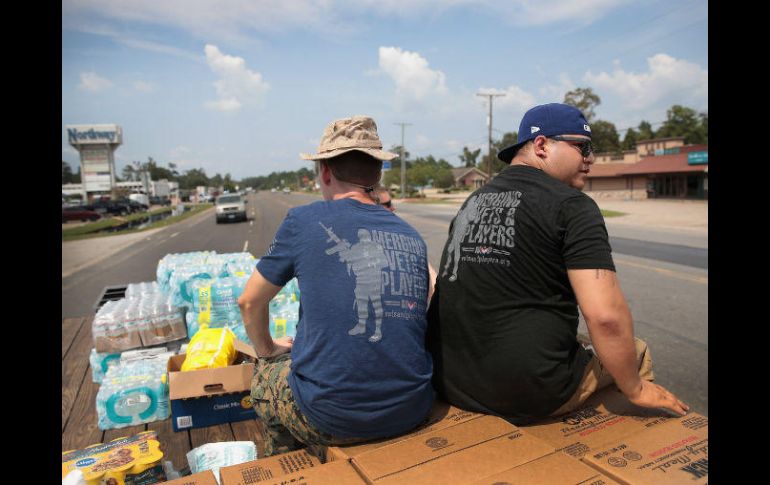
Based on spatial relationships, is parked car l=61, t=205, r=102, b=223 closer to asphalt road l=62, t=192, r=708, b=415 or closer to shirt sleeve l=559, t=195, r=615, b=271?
asphalt road l=62, t=192, r=708, b=415

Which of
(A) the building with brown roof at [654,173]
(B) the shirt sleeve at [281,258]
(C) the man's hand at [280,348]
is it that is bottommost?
(C) the man's hand at [280,348]

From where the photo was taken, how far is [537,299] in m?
2.29

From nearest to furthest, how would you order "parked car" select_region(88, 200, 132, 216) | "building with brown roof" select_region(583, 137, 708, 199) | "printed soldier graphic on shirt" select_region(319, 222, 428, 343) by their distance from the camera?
"printed soldier graphic on shirt" select_region(319, 222, 428, 343), "building with brown roof" select_region(583, 137, 708, 199), "parked car" select_region(88, 200, 132, 216)

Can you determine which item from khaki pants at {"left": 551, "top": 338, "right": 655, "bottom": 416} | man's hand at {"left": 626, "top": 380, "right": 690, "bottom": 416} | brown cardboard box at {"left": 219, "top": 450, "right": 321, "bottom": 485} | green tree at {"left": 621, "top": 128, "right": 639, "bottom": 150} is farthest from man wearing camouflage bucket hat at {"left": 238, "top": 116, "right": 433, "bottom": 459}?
green tree at {"left": 621, "top": 128, "right": 639, "bottom": 150}

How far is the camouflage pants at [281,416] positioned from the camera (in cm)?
223

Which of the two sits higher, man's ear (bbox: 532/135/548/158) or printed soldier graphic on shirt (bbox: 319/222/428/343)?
man's ear (bbox: 532/135/548/158)

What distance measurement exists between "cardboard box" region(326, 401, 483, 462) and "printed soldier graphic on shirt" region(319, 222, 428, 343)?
1.43 feet

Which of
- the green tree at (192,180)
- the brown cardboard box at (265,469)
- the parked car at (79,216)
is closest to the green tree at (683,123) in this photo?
the parked car at (79,216)

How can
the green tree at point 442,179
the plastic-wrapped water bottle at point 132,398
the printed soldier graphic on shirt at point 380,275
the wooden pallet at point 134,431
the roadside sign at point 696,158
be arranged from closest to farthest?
the printed soldier graphic on shirt at point 380,275, the wooden pallet at point 134,431, the plastic-wrapped water bottle at point 132,398, the roadside sign at point 696,158, the green tree at point 442,179

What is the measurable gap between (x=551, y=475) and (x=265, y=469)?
1.05 m

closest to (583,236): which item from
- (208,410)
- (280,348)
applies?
(280,348)

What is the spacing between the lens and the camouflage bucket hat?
96.4 inches

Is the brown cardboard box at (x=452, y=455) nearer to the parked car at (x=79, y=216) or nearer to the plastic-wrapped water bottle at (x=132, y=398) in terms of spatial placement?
the plastic-wrapped water bottle at (x=132, y=398)
